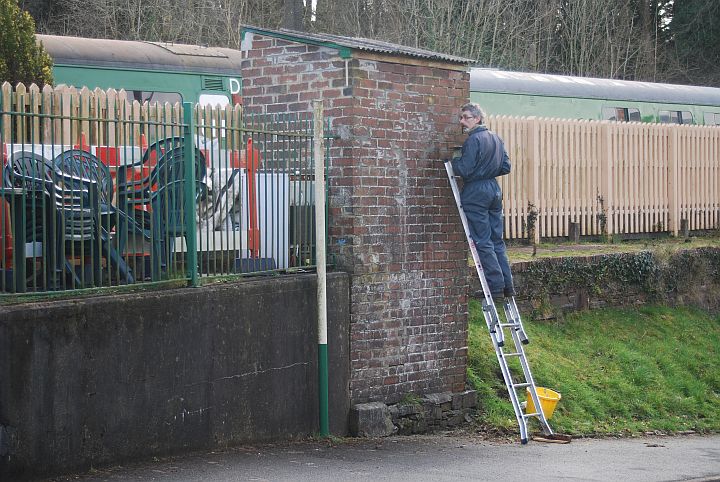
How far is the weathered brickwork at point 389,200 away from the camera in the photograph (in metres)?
9.92

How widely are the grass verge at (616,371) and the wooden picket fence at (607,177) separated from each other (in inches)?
87.7

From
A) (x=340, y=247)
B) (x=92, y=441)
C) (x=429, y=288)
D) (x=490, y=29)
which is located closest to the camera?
(x=92, y=441)

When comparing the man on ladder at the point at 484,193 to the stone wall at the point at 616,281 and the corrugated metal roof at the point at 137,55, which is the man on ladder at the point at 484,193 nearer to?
the stone wall at the point at 616,281

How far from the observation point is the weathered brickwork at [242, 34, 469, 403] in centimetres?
992

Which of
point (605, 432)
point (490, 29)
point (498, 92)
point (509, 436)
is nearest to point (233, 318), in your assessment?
point (509, 436)

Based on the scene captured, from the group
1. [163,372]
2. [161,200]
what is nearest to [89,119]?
[161,200]

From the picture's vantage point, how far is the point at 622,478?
27.8 ft

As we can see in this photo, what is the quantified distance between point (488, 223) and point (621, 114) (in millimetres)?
16474

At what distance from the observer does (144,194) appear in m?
8.27

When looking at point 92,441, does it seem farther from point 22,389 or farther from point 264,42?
point 264,42

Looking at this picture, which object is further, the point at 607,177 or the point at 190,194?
the point at 607,177

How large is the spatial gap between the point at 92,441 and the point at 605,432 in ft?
17.9

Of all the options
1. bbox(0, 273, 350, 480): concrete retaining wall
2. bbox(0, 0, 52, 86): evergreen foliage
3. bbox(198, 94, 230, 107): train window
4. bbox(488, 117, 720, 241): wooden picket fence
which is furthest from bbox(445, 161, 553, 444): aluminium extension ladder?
bbox(198, 94, 230, 107): train window

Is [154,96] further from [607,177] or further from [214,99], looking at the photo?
[607,177]
